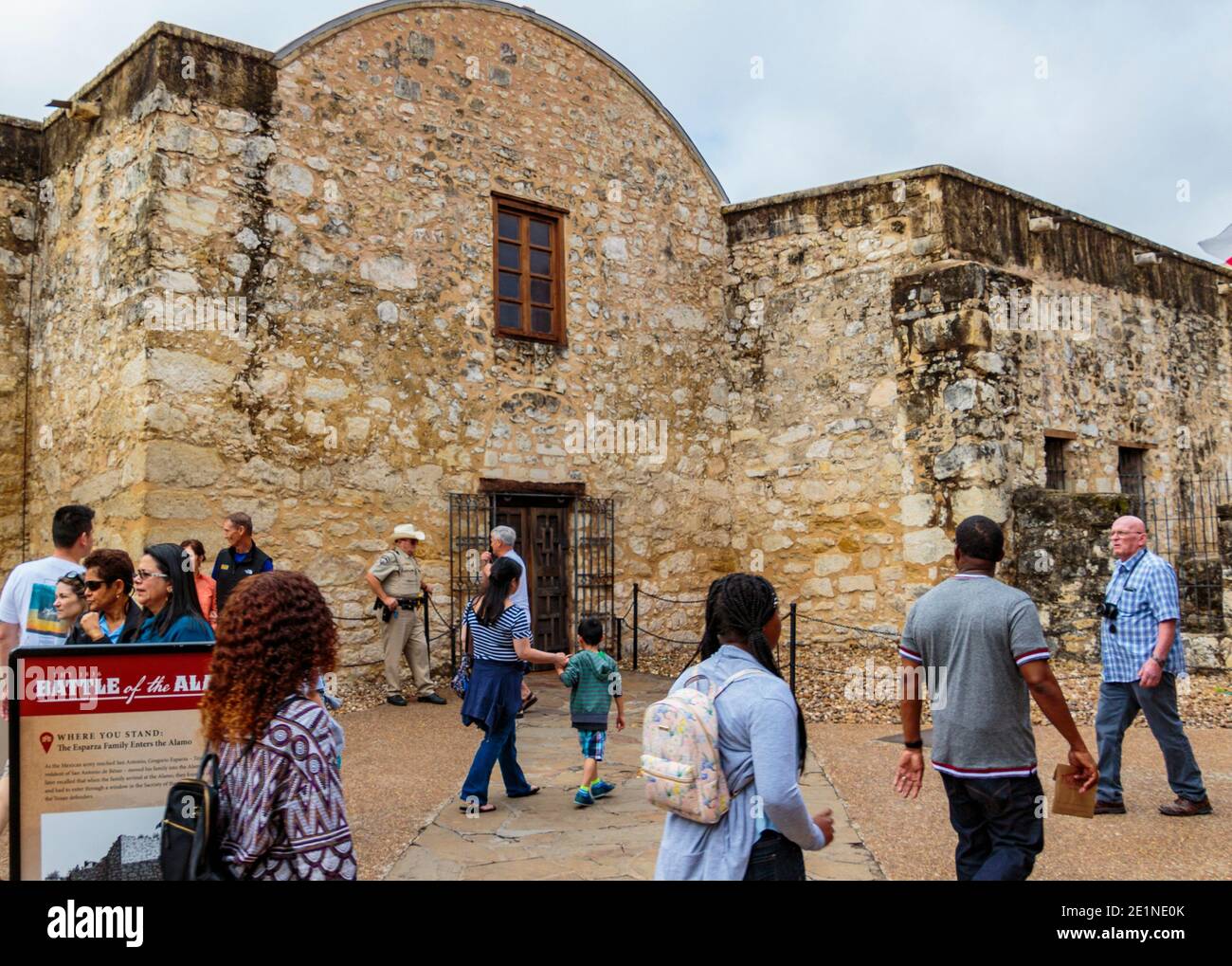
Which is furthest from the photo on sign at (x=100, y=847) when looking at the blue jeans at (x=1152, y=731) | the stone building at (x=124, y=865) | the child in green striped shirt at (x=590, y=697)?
the blue jeans at (x=1152, y=731)

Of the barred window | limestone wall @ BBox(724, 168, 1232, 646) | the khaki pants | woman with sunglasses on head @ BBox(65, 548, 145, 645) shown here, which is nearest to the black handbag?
woman with sunglasses on head @ BBox(65, 548, 145, 645)

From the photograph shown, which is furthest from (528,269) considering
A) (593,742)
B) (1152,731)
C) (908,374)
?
(1152,731)

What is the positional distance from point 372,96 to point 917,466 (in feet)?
21.8

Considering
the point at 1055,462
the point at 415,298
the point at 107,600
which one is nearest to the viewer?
the point at 107,600

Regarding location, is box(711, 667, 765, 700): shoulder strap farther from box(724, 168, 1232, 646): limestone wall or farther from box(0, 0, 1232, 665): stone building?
box(724, 168, 1232, 646): limestone wall

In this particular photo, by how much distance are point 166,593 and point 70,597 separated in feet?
3.21

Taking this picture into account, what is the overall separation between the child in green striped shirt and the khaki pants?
11.5 ft

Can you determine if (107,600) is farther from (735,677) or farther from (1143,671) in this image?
(1143,671)

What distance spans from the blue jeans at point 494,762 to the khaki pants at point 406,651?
323 cm

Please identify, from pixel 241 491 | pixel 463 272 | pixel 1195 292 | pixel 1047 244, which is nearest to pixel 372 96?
pixel 463 272

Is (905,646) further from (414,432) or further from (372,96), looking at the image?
(372,96)

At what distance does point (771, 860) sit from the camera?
110 inches

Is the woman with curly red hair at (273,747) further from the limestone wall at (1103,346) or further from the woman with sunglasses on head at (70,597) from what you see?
the limestone wall at (1103,346)

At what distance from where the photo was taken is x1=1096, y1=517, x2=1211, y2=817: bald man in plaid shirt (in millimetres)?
5664
